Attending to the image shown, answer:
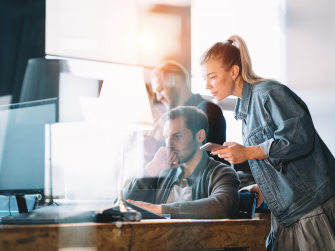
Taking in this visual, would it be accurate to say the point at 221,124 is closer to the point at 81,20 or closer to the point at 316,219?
the point at 316,219

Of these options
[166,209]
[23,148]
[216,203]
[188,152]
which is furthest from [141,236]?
[188,152]

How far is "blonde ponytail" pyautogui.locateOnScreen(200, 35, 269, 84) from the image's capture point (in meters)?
1.26

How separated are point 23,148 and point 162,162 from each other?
0.69m

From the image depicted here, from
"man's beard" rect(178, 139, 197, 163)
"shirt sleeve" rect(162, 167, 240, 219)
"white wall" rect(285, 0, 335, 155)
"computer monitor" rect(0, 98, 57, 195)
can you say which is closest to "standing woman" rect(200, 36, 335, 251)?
"shirt sleeve" rect(162, 167, 240, 219)

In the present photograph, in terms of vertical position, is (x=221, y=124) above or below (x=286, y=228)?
above

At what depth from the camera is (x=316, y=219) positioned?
1058 mm

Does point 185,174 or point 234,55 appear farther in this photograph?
point 185,174

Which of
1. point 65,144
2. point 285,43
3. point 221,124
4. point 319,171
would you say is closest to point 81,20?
point 65,144

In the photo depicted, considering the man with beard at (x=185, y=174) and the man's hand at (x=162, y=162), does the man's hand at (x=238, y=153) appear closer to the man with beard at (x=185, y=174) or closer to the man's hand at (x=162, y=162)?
the man with beard at (x=185, y=174)

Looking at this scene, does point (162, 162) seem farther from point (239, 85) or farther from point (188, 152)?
point (239, 85)

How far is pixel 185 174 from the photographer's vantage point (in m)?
1.50

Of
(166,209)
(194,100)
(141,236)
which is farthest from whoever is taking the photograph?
(194,100)

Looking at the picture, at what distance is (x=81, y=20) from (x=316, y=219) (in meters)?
1.52

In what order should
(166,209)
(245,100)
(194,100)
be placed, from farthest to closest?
(194,100) → (245,100) → (166,209)
